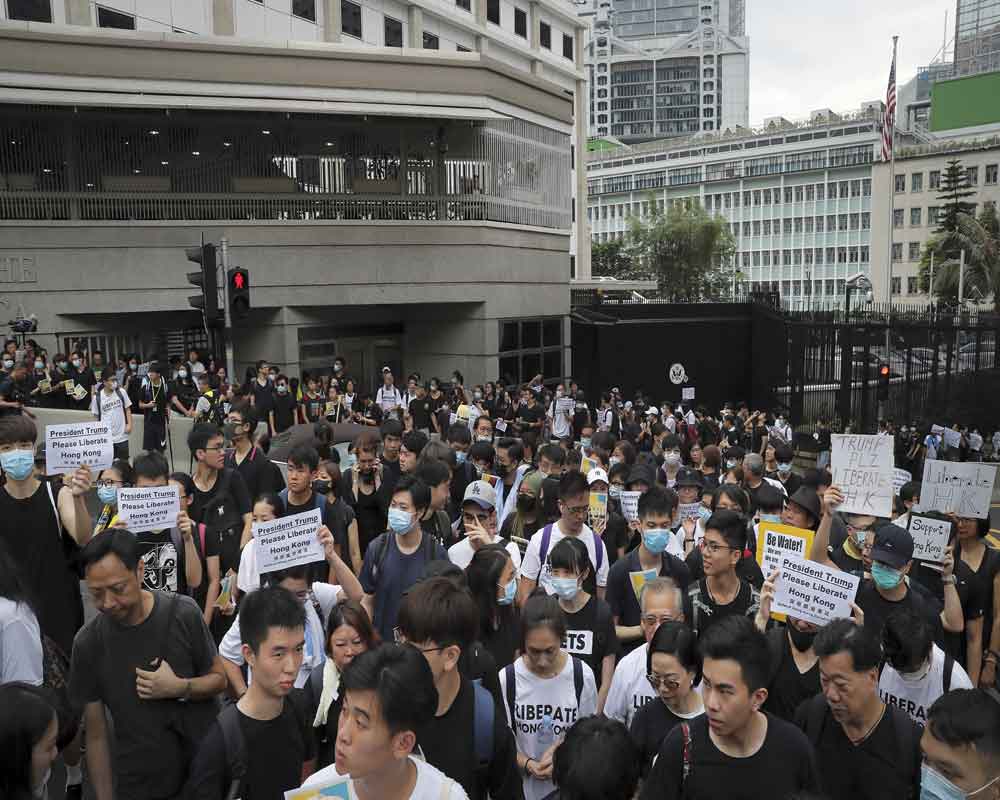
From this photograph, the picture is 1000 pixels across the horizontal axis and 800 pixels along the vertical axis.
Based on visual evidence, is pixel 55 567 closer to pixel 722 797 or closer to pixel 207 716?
pixel 207 716

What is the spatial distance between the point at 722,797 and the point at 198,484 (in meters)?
4.44

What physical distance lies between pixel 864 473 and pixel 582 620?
2.49 meters

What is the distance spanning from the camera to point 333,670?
3832mm

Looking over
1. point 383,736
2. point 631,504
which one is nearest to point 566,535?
point 631,504

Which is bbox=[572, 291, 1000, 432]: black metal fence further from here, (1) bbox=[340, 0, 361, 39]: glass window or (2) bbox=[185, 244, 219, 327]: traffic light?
(1) bbox=[340, 0, 361, 39]: glass window

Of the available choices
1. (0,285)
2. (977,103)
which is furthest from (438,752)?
(977,103)

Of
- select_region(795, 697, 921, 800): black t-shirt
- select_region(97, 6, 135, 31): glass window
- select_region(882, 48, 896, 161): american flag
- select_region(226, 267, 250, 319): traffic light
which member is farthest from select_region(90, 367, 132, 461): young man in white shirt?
select_region(882, 48, 896, 161): american flag

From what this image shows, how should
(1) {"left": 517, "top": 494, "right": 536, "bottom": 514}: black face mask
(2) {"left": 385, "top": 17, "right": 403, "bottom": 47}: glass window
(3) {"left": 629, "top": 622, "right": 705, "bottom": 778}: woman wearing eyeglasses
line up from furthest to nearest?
(2) {"left": 385, "top": 17, "right": 403, "bottom": 47}: glass window < (1) {"left": 517, "top": 494, "right": 536, "bottom": 514}: black face mask < (3) {"left": 629, "top": 622, "right": 705, "bottom": 778}: woman wearing eyeglasses

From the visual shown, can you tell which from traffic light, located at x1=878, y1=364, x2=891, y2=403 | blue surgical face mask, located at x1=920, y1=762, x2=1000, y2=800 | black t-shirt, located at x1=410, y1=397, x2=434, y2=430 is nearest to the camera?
blue surgical face mask, located at x1=920, y1=762, x2=1000, y2=800

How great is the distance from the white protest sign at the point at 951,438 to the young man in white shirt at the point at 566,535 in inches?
496

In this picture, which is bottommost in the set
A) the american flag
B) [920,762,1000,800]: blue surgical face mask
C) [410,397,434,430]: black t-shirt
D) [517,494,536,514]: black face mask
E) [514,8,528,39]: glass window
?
[410,397,434,430]: black t-shirt

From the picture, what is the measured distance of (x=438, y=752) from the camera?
3281 millimetres

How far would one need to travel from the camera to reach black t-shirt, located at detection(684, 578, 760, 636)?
193 inches

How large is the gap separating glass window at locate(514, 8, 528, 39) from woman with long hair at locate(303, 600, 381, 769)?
133 feet
